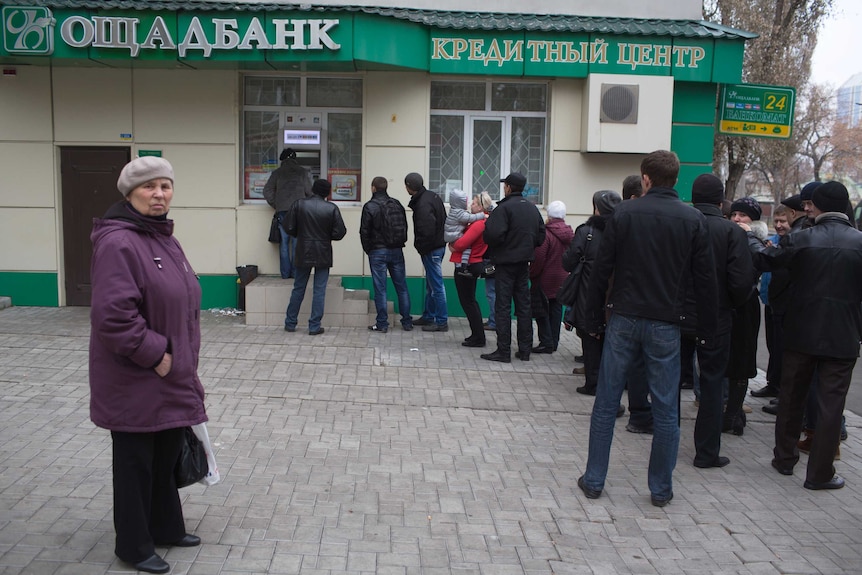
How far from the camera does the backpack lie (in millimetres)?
9633

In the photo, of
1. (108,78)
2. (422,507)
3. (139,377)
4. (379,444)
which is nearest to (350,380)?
(379,444)

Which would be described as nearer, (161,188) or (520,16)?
(161,188)

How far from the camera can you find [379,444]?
5910mm

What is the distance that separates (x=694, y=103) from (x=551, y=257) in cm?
377

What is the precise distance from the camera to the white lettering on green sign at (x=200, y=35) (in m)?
9.50

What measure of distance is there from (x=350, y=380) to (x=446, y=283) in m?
3.62

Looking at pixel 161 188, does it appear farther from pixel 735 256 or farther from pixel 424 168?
pixel 424 168

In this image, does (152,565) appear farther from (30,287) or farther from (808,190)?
(30,287)

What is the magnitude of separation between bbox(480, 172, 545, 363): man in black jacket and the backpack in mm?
1543

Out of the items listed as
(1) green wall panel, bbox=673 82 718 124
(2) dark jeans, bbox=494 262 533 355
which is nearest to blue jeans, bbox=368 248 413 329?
(2) dark jeans, bbox=494 262 533 355

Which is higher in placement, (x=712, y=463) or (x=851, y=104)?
(x=851, y=104)

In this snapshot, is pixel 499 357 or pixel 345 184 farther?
pixel 345 184

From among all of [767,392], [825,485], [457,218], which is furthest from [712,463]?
[457,218]

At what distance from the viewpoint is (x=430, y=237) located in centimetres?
977
